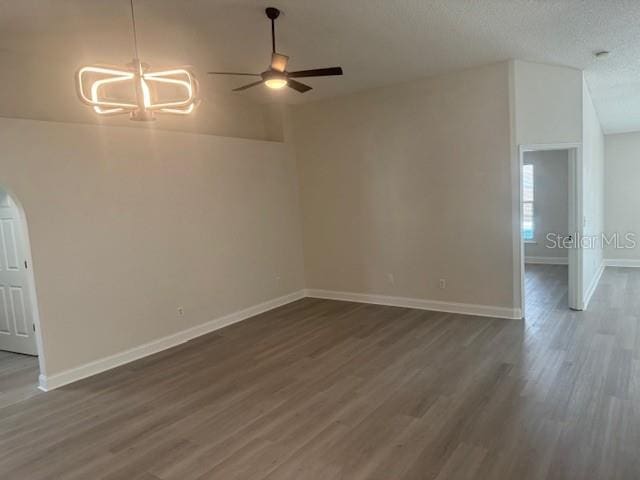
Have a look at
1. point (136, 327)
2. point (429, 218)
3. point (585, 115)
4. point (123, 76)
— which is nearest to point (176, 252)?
point (136, 327)

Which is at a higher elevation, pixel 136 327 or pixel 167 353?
pixel 136 327

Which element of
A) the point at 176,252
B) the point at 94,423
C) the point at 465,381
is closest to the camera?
the point at 94,423

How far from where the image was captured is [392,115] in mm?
6004

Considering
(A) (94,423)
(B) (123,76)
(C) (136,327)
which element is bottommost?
(A) (94,423)

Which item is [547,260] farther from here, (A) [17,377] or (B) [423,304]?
(A) [17,377]

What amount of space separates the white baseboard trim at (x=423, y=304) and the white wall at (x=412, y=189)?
0.08 m

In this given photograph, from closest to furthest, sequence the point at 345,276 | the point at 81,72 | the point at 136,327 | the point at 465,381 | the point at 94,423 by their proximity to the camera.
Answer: the point at 81,72 → the point at 94,423 → the point at 465,381 → the point at 136,327 → the point at 345,276

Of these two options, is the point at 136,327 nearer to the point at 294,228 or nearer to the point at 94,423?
the point at 94,423

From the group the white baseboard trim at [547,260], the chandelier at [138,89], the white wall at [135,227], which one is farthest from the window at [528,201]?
the chandelier at [138,89]

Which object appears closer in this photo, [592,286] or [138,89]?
[138,89]

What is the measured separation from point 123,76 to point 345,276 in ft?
15.2

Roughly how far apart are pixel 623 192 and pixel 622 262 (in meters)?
1.40

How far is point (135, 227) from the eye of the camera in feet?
15.5

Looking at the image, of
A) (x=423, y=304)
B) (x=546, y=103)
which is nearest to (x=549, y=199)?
(x=546, y=103)
